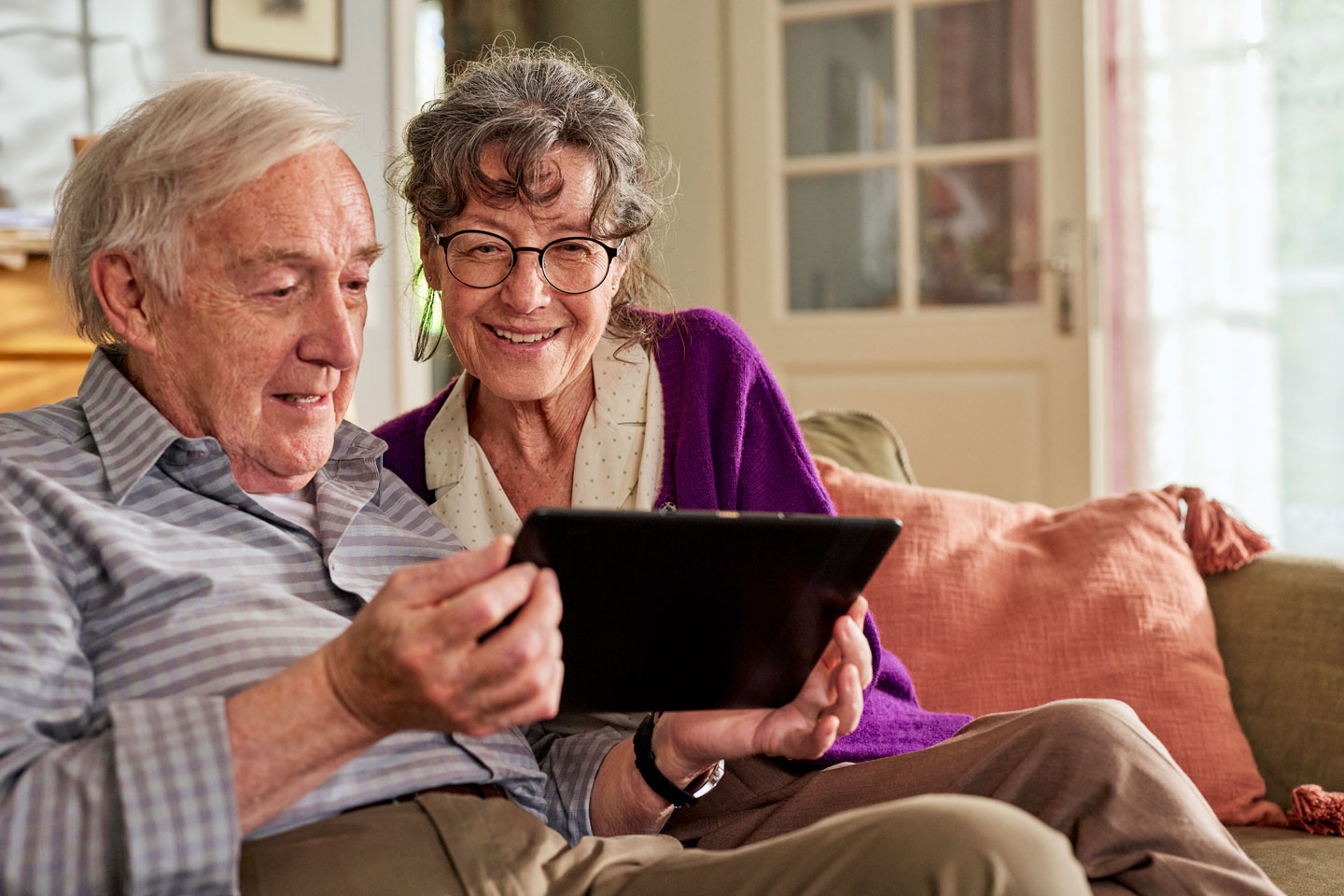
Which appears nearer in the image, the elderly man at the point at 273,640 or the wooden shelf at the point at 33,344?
the elderly man at the point at 273,640

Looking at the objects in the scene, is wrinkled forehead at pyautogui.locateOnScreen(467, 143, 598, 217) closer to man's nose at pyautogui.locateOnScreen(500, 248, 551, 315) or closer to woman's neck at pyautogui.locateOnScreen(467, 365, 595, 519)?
man's nose at pyautogui.locateOnScreen(500, 248, 551, 315)

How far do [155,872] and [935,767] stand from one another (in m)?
0.67

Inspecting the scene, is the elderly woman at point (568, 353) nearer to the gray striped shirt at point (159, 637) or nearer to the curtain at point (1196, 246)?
the gray striped shirt at point (159, 637)

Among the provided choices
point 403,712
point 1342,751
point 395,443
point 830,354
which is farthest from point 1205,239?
point 403,712

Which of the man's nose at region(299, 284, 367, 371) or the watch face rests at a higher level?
the man's nose at region(299, 284, 367, 371)

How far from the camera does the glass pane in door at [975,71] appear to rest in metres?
3.28

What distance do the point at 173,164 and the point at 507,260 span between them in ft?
1.20

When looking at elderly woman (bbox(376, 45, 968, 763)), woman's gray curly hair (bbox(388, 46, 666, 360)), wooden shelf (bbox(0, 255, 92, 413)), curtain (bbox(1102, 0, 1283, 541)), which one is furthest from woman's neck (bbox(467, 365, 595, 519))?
curtain (bbox(1102, 0, 1283, 541))

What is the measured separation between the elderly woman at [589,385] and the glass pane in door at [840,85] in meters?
2.11

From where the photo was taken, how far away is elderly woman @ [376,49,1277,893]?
1.27 meters

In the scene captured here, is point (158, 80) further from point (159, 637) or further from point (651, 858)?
point (651, 858)

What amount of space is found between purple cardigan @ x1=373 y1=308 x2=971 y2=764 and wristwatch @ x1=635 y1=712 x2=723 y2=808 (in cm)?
16

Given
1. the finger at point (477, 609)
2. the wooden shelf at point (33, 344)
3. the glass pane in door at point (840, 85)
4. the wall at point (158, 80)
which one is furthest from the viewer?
the glass pane in door at point (840, 85)

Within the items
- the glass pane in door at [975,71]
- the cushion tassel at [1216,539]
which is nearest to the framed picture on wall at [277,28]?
the glass pane in door at [975,71]
